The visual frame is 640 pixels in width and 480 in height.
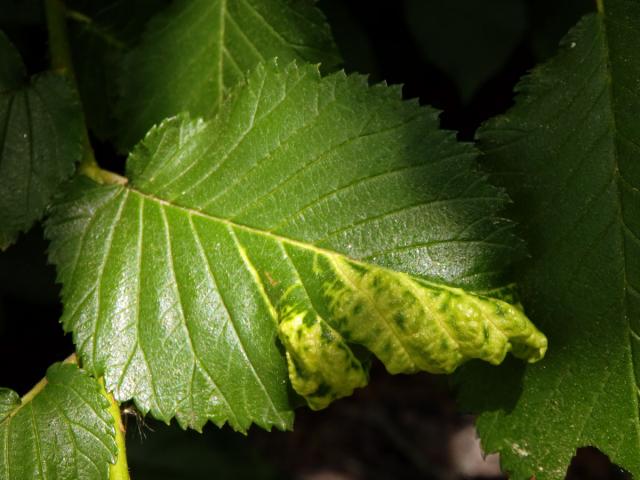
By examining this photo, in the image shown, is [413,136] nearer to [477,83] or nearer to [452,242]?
[452,242]

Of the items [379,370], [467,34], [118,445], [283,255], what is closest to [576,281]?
[283,255]

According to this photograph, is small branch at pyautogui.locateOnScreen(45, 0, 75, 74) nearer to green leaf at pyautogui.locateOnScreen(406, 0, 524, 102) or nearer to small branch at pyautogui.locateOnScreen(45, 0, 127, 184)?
small branch at pyautogui.locateOnScreen(45, 0, 127, 184)

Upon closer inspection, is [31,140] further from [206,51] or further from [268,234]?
[268,234]

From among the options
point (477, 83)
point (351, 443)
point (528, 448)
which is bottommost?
point (351, 443)

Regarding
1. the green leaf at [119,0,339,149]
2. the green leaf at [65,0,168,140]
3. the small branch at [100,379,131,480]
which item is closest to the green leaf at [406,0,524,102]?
the green leaf at [119,0,339,149]

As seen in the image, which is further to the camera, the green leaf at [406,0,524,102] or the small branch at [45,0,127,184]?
the green leaf at [406,0,524,102]

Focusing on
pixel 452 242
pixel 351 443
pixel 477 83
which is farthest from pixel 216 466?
pixel 452 242

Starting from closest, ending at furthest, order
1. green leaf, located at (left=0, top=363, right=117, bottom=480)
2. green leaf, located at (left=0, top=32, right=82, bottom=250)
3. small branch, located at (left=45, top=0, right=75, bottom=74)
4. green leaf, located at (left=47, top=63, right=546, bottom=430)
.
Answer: green leaf, located at (left=47, top=63, right=546, bottom=430), green leaf, located at (left=0, top=363, right=117, bottom=480), green leaf, located at (left=0, top=32, right=82, bottom=250), small branch, located at (left=45, top=0, right=75, bottom=74)
